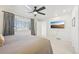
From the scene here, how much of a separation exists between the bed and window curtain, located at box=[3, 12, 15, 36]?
0.09 m

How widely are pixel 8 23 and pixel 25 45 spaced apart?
504 mm

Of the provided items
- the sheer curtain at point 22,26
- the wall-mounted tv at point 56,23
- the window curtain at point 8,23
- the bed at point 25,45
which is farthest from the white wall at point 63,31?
the window curtain at point 8,23

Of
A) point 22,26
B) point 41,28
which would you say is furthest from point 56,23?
point 22,26

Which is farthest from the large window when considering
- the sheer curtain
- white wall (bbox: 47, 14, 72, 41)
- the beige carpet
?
the beige carpet

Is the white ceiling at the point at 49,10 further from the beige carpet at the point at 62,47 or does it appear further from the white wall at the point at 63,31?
the beige carpet at the point at 62,47

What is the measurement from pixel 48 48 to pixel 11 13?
3.07 feet

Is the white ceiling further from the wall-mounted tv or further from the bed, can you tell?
the bed

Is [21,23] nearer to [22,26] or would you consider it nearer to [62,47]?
[22,26]

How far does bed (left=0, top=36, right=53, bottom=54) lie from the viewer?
1.98m

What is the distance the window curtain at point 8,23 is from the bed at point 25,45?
93 mm

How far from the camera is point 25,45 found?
2008mm

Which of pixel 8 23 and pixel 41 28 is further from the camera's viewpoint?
pixel 41 28
